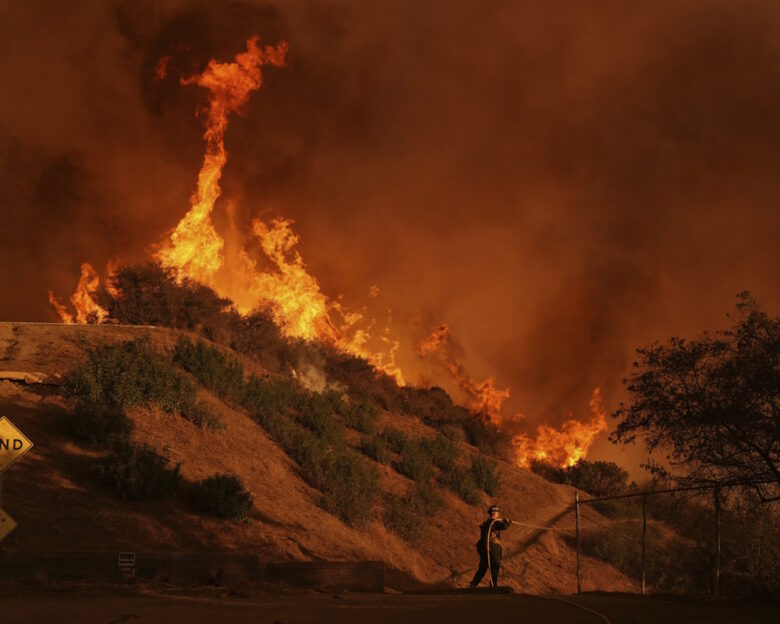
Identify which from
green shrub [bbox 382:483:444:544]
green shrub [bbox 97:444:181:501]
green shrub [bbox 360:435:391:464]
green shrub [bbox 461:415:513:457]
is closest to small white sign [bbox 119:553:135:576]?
green shrub [bbox 97:444:181:501]

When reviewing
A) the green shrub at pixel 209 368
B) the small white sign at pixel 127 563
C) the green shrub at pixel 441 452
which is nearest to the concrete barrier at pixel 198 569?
the small white sign at pixel 127 563

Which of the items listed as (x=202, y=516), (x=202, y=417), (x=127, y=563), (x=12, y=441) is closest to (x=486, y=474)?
(x=202, y=417)

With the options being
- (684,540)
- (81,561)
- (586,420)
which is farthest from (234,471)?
(586,420)

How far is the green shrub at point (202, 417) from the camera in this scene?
941 inches

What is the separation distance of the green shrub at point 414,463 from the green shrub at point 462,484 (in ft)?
2.89

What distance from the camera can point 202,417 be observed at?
24.0 meters

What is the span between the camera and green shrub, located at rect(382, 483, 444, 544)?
2622 cm

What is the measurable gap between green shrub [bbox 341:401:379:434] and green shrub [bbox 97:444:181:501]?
48.5ft

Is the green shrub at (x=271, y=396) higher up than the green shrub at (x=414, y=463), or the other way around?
the green shrub at (x=271, y=396)

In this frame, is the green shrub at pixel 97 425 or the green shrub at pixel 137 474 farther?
the green shrub at pixel 97 425

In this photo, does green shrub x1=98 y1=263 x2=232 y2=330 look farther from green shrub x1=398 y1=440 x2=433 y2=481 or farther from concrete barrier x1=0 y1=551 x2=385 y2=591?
concrete barrier x1=0 y1=551 x2=385 y2=591

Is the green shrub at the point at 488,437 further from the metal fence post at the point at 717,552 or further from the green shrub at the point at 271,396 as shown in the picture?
the metal fence post at the point at 717,552

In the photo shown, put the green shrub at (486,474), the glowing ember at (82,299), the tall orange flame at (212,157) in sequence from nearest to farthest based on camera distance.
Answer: the green shrub at (486,474) < the tall orange flame at (212,157) < the glowing ember at (82,299)

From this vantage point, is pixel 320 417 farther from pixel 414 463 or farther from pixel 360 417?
pixel 414 463
